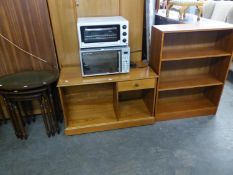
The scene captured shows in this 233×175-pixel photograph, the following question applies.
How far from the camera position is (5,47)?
6.07 ft

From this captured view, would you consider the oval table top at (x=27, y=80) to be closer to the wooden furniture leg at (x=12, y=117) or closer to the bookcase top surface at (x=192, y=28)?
the wooden furniture leg at (x=12, y=117)

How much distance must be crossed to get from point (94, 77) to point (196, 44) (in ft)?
3.78

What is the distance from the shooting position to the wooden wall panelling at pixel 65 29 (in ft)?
5.81

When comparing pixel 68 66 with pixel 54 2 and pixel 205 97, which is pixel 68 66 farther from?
pixel 205 97

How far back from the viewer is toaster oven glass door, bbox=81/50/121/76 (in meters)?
1.71

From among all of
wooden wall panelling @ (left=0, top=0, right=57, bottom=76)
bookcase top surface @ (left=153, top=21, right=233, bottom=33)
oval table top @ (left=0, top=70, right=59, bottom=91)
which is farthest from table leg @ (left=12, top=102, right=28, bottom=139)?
bookcase top surface @ (left=153, top=21, right=233, bottom=33)

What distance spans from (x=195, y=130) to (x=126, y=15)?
141 centimetres

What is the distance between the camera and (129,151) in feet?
5.84

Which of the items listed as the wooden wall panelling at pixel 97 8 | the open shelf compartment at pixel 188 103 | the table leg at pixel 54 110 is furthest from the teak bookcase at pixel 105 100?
the wooden wall panelling at pixel 97 8

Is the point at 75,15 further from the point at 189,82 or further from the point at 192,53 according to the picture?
the point at 189,82

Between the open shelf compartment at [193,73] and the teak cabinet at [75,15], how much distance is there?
0.52 metres

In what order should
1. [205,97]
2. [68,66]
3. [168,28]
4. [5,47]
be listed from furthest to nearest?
[205,97]
[68,66]
[5,47]
[168,28]

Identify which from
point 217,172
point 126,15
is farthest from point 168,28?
point 217,172

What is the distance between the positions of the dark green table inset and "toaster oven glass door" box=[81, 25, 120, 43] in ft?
1.61
